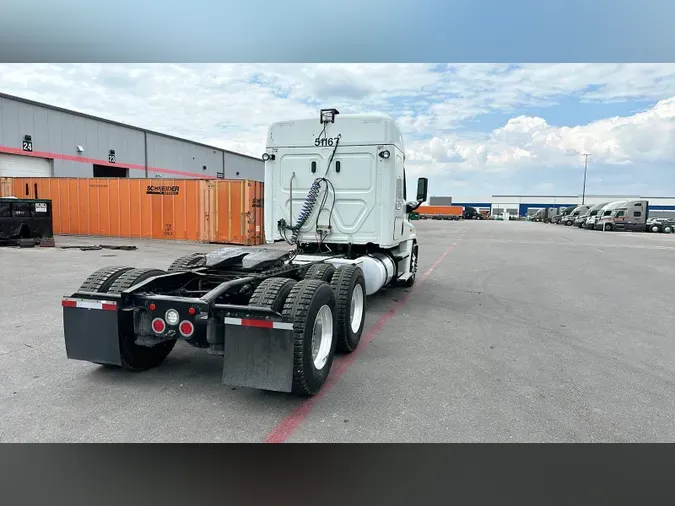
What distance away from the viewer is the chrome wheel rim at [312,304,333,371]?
4.58 metres

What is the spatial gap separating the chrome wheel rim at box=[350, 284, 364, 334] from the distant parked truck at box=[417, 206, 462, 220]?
80373mm

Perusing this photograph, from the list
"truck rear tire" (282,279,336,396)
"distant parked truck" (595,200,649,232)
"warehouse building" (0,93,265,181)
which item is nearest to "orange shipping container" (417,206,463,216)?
"distant parked truck" (595,200,649,232)

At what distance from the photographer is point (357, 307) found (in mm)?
6105

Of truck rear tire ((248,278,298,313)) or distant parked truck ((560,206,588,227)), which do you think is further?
distant parked truck ((560,206,588,227))

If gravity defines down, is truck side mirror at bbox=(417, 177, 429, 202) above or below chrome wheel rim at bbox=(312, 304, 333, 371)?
above

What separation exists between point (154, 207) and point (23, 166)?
11403 mm

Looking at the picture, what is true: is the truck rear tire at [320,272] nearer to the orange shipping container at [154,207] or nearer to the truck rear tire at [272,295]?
the truck rear tire at [272,295]

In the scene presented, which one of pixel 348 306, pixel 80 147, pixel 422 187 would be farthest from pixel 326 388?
pixel 80 147

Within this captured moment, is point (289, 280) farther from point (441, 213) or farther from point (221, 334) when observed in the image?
point (441, 213)

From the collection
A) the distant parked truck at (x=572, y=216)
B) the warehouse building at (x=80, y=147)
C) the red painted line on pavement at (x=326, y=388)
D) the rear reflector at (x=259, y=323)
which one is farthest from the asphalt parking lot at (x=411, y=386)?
the distant parked truck at (x=572, y=216)

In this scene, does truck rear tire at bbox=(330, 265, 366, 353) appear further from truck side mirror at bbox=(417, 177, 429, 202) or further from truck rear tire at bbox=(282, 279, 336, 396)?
truck side mirror at bbox=(417, 177, 429, 202)

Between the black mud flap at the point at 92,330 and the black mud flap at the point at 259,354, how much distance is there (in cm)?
121

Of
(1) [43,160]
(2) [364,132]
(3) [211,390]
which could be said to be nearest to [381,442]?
(3) [211,390]

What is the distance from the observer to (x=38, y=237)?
17.7m
